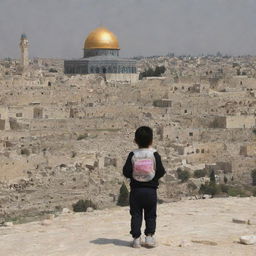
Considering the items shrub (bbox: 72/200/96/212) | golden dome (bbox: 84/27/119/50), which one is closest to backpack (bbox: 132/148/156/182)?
shrub (bbox: 72/200/96/212)

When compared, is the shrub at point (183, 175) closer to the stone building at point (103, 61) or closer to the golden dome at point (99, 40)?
the stone building at point (103, 61)

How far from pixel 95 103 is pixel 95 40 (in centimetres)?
1312

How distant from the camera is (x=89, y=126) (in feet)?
92.0

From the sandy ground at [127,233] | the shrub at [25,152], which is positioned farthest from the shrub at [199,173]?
the sandy ground at [127,233]

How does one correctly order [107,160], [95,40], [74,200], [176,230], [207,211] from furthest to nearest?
[95,40]
[107,160]
[74,200]
[207,211]
[176,230]

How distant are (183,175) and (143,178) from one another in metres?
15.2

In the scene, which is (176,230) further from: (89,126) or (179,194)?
(89,126)

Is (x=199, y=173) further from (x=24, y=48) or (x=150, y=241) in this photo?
(x=24, y=48)

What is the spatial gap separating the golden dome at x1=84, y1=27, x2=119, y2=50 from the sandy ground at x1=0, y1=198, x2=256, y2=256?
36922mm

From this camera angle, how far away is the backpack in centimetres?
627

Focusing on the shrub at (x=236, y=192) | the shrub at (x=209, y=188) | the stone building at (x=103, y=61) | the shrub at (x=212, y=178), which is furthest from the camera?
the stone building at (x=103, y=61)

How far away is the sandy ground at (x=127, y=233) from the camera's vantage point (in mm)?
6246

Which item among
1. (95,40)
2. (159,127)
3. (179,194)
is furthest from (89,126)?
(95,40)

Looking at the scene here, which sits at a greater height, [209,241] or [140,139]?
[140,139]
